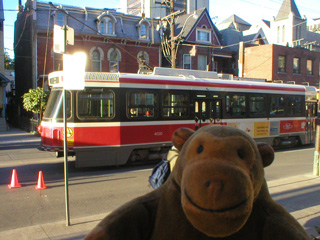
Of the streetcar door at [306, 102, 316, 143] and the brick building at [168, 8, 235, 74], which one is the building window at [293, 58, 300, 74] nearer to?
the brick building at [168, 8, 235, 74]

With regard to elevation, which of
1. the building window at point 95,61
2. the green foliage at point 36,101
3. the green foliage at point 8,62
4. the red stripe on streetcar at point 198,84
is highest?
the green foliage at point 8,62

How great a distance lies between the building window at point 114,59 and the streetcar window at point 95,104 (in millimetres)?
16235

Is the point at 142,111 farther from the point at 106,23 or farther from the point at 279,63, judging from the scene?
the point at 279,63

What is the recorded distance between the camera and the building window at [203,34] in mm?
29422

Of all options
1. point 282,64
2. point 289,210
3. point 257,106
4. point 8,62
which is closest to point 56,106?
point 289,210

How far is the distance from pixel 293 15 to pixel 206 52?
39.4m

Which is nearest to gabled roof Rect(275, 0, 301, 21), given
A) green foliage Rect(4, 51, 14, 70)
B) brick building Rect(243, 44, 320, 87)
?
brick building Rect(243, 44, 320, 87)

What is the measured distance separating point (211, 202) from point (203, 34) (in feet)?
98.4

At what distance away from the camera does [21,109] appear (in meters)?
28.4

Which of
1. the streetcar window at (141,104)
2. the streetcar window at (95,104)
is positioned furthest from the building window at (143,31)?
the streetcar window at (95,104)

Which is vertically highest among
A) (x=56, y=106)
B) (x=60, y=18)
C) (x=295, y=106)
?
(x=60, y=18)

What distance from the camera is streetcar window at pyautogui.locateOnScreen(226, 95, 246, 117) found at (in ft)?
38.1

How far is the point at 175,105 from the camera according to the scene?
34.2 feet

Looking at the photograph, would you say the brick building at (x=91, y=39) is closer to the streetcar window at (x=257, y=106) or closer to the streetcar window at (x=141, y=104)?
the streetcar window at (x=257, y=106)
